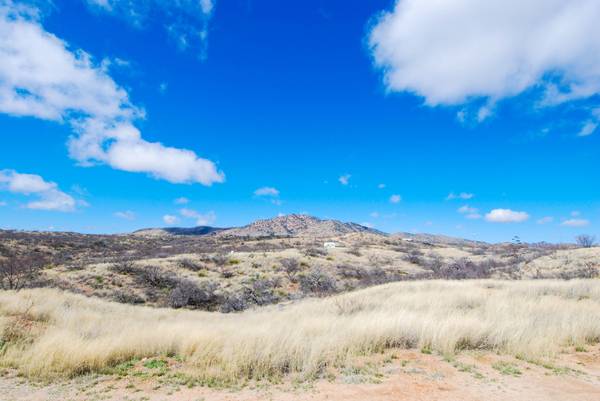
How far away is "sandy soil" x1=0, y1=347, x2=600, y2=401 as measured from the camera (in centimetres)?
574

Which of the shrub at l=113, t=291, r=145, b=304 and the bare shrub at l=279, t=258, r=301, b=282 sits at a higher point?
the bare shrub at l=279, t=258, r=301, b=282

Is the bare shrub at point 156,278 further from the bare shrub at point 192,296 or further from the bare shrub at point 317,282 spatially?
the bare shrub at point 317,282

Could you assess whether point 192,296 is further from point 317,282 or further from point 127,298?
point 317,282

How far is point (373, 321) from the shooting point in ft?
30.0

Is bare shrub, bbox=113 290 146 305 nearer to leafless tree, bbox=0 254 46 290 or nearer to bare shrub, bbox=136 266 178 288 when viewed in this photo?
bare shrub, bbox=136 266 178 288

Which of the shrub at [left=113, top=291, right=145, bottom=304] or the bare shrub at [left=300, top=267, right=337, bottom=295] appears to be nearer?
the shrub at [left=113, top=291, right=145, bottom=304]

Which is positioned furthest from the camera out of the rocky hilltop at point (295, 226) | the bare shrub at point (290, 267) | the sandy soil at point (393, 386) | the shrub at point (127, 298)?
the rocky hilltop at point (295, 226)

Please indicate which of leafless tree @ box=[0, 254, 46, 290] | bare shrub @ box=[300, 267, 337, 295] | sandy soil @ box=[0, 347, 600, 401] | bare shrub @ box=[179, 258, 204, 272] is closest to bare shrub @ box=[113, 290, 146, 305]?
leafless tree @ box=[0, 254, 46, 290]

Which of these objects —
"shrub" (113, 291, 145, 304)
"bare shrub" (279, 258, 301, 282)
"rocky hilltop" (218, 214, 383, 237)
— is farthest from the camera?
"rocky hilltop" (218, 214, 383, 237)

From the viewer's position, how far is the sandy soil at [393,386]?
5.74m

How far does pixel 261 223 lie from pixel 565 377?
14740cm

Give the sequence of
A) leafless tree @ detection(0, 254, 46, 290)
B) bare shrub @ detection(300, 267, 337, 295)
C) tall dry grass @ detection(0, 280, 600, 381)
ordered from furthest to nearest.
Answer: bare shrub @ detection(300, 267, 337, 295), leafless tree @ detection(0, 254, 46, 290), tall dry grass @ detection(0, 280, 600, 381)

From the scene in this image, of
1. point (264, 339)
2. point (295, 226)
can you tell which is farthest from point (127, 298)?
point (295, 226)

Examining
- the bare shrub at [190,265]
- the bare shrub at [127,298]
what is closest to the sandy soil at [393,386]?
the bare shrub at [127,298]
